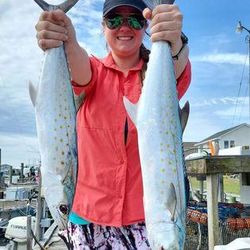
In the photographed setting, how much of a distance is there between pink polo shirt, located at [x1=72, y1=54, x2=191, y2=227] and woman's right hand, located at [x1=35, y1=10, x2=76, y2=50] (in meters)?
0.41

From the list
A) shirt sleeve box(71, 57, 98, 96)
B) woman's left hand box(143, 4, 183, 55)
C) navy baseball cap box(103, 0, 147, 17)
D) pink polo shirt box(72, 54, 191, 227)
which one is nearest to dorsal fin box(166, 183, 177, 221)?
pink polo shirt box(72, 54, 191, 227)

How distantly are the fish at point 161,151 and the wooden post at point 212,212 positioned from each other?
4932mm

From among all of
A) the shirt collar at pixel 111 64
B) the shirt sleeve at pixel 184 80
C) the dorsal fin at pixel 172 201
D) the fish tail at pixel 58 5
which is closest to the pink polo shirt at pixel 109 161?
the shirt sleeve at pixel 184 80

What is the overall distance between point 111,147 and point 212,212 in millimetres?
4806

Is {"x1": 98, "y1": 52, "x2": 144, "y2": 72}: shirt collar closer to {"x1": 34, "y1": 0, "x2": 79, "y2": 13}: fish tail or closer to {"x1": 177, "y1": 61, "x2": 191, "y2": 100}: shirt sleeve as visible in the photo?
{"x1": 177, "y1": 61, "x2": 191, "y2": 100}: shirt sleeve

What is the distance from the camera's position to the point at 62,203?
2145 millimetres

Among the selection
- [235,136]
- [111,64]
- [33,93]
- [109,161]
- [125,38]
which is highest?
[235,136]

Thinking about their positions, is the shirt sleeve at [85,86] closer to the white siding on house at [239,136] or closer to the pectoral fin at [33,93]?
the pectoral fin at [33,93]

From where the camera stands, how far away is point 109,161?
2697mm

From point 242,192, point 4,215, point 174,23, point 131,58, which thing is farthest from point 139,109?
point 4,215

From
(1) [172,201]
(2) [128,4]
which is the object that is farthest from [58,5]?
(1) [172,201]

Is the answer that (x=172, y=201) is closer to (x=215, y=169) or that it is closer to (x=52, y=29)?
(x=52, y=29)

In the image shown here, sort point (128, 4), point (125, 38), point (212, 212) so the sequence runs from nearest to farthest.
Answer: point (128, 4) < point (125, 38) < point (212, 212)

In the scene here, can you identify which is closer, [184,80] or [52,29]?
[52,29]
